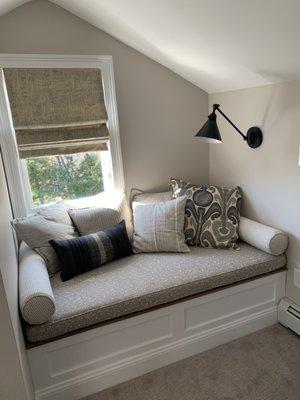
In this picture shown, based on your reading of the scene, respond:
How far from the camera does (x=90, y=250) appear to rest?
1.96 metres

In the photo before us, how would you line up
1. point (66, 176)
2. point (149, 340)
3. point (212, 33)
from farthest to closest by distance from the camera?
1. point (66, 176)
2. point (149, 340)
3. point (212, 33)

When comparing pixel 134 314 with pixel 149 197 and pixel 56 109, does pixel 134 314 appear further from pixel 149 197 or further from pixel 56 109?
pixel 56 109

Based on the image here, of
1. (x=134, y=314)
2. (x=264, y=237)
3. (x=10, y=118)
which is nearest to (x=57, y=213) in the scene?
(x=10, y=118)

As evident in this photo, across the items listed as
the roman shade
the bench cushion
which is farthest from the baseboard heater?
the roman shade

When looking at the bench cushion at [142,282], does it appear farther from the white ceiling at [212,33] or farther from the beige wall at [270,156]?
the white ceiling at [212,33]

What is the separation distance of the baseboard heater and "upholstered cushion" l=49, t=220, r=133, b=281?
45.2 inches

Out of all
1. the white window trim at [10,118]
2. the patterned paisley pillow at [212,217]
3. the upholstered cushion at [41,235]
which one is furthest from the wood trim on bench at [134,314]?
the white window trim at [10,118]

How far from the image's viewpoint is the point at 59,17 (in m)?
2.06

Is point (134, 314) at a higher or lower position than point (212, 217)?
lower

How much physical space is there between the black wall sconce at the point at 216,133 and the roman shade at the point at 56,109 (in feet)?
2.68

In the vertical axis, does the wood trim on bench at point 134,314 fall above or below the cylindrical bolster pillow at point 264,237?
below

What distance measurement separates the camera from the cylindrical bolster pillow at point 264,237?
77.7 inches

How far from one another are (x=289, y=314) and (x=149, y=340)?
995mm

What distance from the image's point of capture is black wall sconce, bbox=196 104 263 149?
6.19 feet
